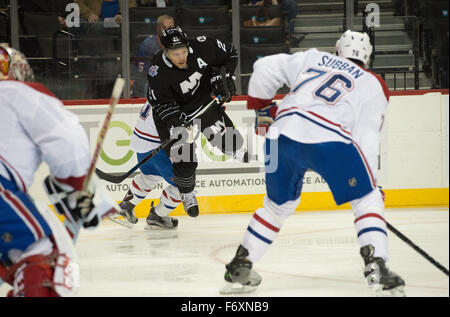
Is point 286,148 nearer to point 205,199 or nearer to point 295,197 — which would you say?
point 295,197

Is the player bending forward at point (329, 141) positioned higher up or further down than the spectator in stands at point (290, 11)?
further down

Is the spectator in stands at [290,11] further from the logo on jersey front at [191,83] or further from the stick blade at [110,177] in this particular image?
the stick blade at [110,177]

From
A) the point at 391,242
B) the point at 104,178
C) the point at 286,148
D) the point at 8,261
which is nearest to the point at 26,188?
the point at 8,261

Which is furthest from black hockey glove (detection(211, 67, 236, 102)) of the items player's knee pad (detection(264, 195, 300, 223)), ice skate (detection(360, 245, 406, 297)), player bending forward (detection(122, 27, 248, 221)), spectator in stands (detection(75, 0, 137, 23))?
ice skate (detection(360, 245, 406, 297))

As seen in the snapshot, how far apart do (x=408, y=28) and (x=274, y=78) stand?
3432mm

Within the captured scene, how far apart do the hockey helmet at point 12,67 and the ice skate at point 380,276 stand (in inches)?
51.4

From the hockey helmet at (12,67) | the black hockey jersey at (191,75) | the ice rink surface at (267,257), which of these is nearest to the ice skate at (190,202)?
the ice rink surface at (267,257)

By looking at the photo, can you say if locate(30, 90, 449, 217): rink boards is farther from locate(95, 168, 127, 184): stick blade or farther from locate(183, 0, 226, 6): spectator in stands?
locate(183, 0, 226, 6): spectator in stands

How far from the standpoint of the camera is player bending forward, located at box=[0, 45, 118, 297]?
6.34 ft

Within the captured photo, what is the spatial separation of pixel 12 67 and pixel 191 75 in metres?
2.71

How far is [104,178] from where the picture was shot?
219 inches

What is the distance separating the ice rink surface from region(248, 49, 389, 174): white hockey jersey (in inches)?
23.9

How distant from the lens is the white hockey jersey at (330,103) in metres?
2.79

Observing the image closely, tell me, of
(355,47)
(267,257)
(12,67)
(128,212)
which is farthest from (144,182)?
(12,67)
